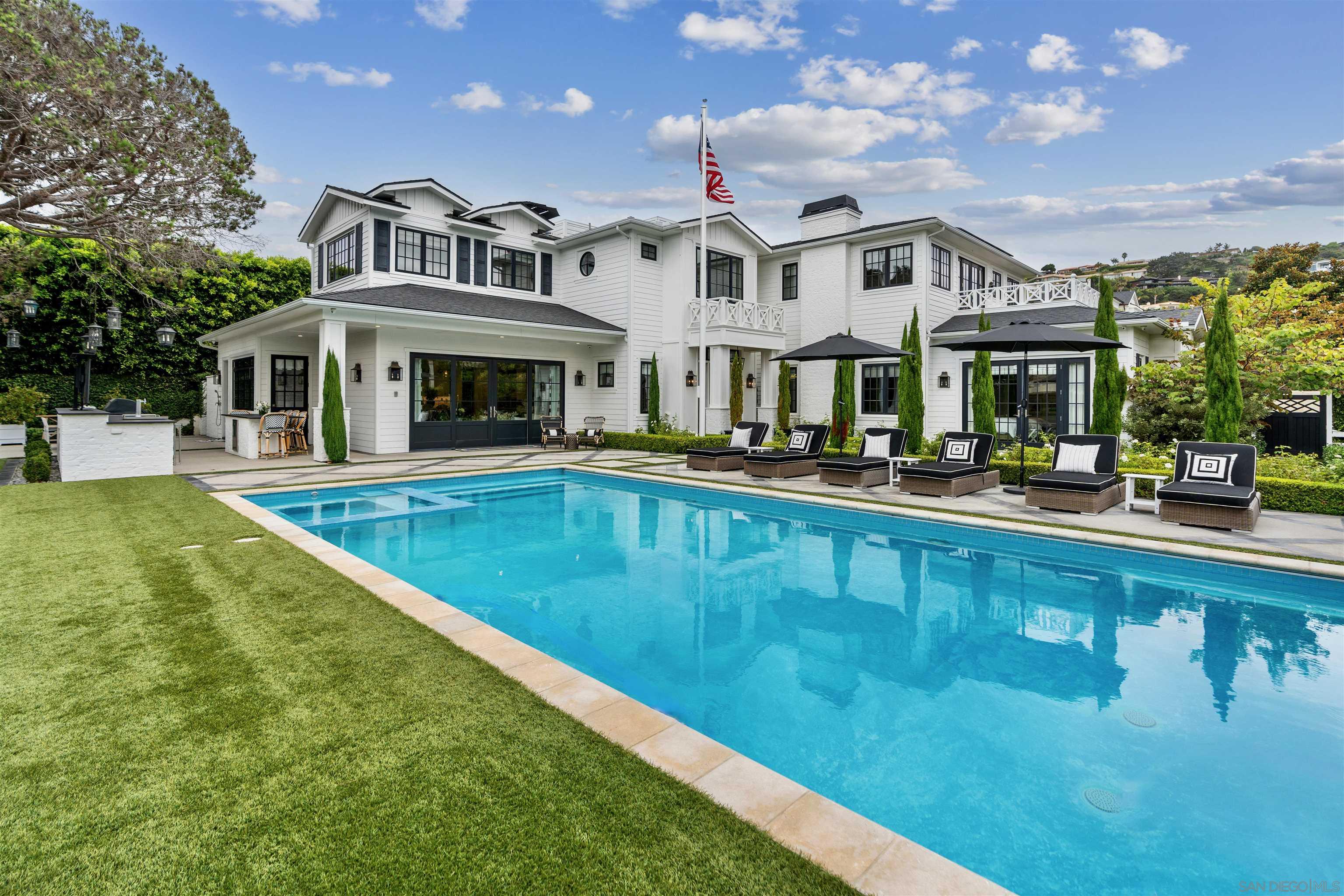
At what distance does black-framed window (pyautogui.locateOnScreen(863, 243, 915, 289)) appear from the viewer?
1744 cm

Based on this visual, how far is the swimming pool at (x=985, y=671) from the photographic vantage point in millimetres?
2518

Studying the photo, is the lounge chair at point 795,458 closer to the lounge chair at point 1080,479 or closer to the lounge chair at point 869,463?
the lounge chair at point 869,463

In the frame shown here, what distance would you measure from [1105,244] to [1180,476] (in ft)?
158

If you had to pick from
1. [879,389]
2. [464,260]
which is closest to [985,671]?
[879,389]

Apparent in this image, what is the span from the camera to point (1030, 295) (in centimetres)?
1769

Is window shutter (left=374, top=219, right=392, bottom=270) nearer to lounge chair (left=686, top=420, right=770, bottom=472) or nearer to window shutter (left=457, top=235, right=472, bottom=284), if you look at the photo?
window shutter (left=457, top=235, right=472, bottom=284)

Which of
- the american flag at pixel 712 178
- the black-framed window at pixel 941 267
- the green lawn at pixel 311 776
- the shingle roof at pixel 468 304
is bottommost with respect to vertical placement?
the green lawn at pixel 311 776

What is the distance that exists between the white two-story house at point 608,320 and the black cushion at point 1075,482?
25.8 feet

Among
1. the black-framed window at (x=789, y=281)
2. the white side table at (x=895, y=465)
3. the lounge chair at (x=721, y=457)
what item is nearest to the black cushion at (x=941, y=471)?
the white side table at (x=895, y=465)

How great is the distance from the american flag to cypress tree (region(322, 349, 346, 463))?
9390 mm

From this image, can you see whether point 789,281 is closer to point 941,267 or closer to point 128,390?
point 941,267

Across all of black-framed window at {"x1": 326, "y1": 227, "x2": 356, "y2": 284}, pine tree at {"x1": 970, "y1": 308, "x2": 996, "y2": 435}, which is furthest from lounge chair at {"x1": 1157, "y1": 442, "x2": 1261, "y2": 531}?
black-framed window at {"x1": 326, "y1": 227, "x2": 356, "y2": 284}

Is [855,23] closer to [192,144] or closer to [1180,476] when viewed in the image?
[1180,476]

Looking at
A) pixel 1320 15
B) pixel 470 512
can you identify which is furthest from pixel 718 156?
pixel 470 512
